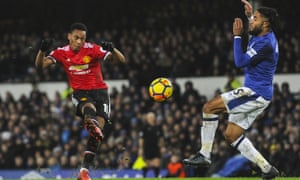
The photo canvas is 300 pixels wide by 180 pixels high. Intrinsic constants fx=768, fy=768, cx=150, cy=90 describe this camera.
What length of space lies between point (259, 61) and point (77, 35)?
2819 millimetres

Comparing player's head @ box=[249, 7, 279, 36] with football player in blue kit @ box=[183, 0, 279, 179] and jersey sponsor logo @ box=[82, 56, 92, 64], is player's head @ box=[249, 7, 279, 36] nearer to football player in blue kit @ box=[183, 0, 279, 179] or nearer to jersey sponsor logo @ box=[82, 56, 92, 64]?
football player in blue kit @ box=[183, 0, 279, 179]

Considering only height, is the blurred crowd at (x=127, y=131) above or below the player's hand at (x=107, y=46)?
below

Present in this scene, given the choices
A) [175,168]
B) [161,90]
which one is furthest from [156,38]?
[161,90]

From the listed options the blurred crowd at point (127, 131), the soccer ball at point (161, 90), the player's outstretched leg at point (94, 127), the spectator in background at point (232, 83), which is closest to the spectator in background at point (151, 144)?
the blurred crowd at point (127, 131)

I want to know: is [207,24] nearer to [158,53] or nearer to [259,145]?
[158,53]

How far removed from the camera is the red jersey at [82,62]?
37.5 ft

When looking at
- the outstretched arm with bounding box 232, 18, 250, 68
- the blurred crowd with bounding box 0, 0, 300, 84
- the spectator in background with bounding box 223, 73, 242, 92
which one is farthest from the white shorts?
the blurred crowd with bounding box 0, 0, 300, 84

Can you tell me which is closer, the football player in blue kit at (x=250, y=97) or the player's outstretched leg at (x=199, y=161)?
the football player in blue kit at (x=250, y=97)

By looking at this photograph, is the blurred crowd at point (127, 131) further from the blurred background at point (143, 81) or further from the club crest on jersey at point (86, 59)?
the club crest on jersey at point (86, 59)

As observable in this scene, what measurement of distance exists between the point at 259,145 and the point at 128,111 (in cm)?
489

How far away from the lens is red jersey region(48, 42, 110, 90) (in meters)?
11.4

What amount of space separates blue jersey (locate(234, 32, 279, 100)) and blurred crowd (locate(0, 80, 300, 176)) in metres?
6.67

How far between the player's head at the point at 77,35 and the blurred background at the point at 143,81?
4.36m

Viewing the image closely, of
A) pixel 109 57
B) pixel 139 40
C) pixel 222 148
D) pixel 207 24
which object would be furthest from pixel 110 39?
pixel 109 57
